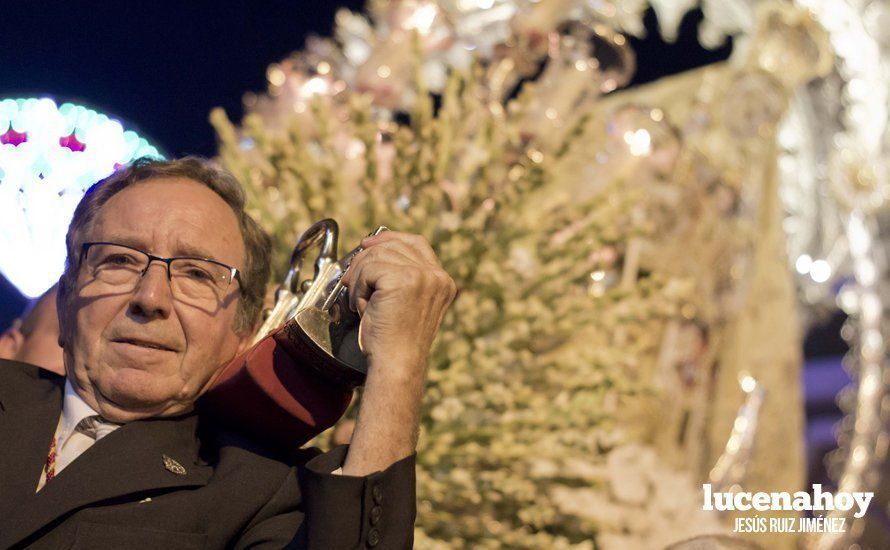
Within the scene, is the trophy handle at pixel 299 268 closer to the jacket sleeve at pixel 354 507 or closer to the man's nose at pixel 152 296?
the man's nose at pixel 152 296

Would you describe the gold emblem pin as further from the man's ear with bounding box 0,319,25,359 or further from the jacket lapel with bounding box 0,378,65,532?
the man's ear with bounding box 0,319,25,359

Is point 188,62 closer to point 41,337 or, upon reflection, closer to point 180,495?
point 41,337

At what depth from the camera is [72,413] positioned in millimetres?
1164

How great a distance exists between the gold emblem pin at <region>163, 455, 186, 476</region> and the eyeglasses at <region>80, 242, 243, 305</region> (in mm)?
190

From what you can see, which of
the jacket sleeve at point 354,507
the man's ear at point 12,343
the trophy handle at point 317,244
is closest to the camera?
the jacket sleeve at point 354,507

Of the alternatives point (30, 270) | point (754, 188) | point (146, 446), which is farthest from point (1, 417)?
point (754, 188)

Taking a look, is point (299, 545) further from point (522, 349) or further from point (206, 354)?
point (522, 349)

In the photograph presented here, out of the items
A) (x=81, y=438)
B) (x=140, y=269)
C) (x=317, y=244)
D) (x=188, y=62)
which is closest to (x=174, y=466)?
(x=81, y=438)

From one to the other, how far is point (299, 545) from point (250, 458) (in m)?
0.18

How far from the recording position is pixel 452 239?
1.77 m

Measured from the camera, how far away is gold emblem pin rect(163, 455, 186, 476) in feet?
3.62

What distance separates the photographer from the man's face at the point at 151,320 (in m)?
1.13

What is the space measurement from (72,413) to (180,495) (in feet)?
0.62

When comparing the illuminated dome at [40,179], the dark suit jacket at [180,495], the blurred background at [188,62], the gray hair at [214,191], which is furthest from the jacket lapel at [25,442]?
the blurred background at [188,62]
